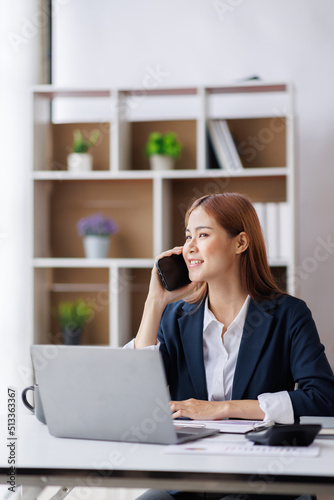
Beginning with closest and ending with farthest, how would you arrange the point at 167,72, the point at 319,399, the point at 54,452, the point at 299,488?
Answer: the point at 299,488
the point at 54,452
the point at 319,399
the point at 167,72

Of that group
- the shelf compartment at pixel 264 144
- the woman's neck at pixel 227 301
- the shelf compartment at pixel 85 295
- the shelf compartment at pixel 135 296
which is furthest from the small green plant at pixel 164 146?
the woman's neck at pixel 227 301

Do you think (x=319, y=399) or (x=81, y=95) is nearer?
(x=319, y=399)

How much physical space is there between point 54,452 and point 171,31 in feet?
10.1

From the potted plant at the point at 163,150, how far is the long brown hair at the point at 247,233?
1.49m

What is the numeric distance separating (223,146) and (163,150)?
12.6 inches

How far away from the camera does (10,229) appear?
11.6ft

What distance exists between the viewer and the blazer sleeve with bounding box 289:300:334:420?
156 cm

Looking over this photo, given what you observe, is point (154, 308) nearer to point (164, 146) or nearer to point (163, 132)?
point (164, 146)

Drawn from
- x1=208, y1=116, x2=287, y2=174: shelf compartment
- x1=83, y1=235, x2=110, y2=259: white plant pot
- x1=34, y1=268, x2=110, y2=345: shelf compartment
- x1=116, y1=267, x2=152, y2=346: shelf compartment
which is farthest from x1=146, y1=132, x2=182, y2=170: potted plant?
x1=34, y1=268, x2=110, y2=345: shelf compartment

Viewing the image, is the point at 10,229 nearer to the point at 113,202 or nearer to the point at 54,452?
the point at 113,202

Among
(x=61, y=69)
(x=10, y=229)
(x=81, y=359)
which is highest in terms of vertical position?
(x=61, y=69)

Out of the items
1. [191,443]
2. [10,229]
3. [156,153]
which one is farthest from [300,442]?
[10,229]

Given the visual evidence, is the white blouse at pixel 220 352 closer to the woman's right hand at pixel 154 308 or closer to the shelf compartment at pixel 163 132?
the woman's right hand at pixel 154 308

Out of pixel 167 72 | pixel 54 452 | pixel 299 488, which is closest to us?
pixel 299 488
